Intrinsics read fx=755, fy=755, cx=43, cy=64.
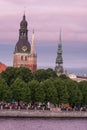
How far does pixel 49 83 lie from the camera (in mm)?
117312

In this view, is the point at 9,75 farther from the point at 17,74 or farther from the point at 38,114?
the point at 38,114

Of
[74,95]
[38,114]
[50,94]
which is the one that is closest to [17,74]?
[74,95]

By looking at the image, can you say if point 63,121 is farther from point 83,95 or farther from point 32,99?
point 83,95

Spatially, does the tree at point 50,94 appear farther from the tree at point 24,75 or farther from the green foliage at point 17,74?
the tree at point 24,75

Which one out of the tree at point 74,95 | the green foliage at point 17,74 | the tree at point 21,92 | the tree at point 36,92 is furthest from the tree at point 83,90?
the green foliage at point 17,74

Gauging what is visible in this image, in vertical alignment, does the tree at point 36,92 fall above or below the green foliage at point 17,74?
below

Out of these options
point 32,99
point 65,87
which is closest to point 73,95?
point 65,87

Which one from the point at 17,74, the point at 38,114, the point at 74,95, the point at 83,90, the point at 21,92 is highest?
the point at 17,74

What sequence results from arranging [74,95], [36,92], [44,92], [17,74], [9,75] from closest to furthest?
[36,92] < [44,92] < [74,95] < [9,75] < [17,74]

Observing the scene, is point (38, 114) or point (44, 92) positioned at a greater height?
point (44, 92)

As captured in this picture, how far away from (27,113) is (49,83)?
23.8 metres
